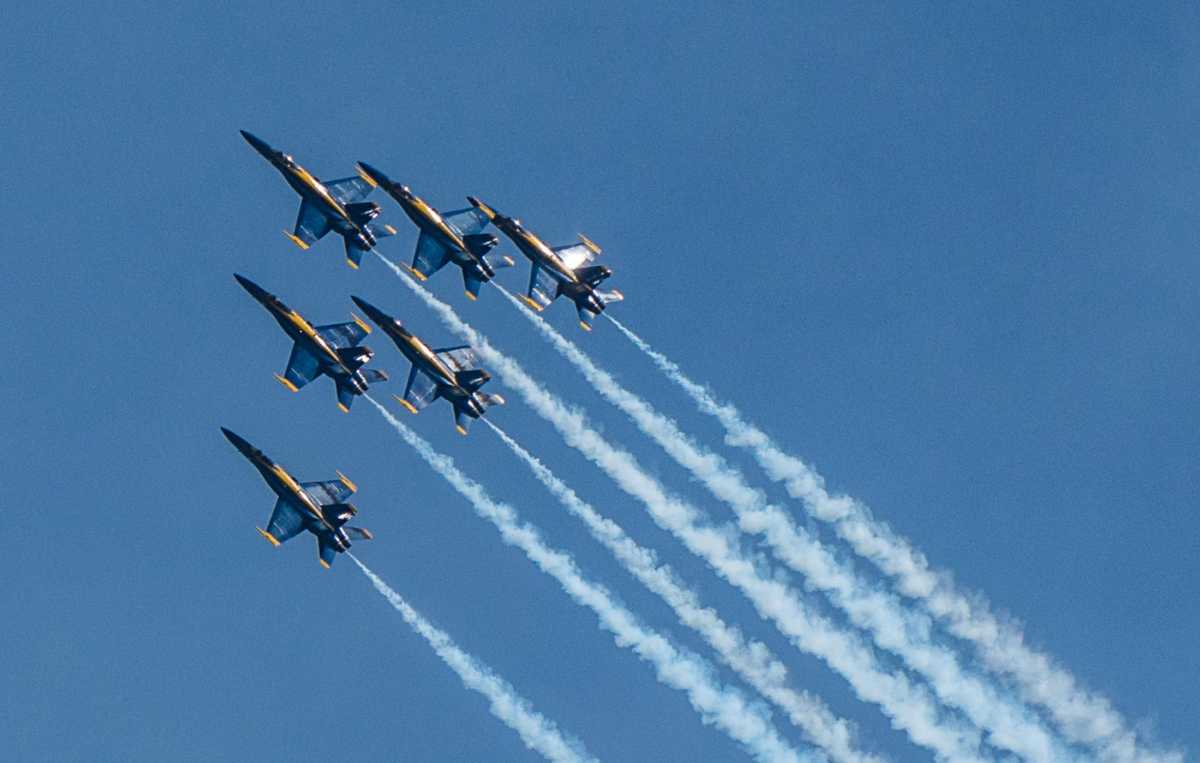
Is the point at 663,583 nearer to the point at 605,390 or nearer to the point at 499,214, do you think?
the point at 605,390

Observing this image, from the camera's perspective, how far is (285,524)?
4779 inches

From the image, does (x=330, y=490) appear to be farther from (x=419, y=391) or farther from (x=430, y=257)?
(x=430, y=257)

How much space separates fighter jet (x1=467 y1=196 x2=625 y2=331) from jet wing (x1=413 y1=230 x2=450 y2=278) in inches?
163

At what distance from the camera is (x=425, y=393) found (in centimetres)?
12244

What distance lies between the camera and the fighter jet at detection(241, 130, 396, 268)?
4860 inches

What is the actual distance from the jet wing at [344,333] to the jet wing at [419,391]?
14.5ft

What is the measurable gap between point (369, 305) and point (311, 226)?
6.34 m

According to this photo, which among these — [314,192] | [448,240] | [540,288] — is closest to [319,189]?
[314,192]

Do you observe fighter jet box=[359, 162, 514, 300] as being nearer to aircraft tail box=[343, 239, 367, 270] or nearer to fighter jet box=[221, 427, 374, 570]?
aircraft tail box=[343, 239, 367, 270]

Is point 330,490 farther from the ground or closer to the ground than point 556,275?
closer to the ground

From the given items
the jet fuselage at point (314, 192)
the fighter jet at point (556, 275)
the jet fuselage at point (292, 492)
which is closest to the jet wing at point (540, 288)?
the fighter jet at point (556, 275)

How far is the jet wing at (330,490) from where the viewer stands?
120812 millimetres

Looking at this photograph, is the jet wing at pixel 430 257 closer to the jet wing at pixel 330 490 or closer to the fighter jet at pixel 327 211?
the fighter jet at pixel 327 211

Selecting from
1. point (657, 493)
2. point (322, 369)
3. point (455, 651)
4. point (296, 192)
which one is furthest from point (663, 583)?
point (296, 192)
